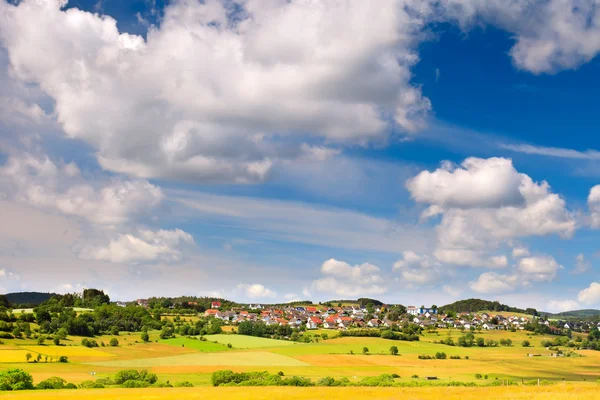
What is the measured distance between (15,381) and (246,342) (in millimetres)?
104733

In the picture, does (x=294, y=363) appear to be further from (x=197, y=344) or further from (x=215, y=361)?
(x=197, y=344)

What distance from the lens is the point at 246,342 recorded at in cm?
16875

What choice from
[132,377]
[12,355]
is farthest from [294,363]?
[12,355]

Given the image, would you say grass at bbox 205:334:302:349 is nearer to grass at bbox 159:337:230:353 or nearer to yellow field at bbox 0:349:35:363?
grass at bbox 159:337:230:353

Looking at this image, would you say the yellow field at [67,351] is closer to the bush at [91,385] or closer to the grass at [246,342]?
the grass at [246,342]

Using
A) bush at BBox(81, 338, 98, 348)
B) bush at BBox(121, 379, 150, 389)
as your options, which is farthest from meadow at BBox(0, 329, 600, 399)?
bush at BBox(121, 379, 150, 389)

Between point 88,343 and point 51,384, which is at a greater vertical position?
point 88,343

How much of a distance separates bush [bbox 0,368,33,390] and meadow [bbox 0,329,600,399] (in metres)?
6.70

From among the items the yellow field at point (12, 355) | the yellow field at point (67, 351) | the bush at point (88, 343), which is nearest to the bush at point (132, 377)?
the yellow field at point (12, 355)

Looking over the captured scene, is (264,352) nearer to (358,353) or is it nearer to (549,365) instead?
(358,353)

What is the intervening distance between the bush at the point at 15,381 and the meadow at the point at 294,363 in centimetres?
670

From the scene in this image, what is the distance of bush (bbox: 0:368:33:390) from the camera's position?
219 feet

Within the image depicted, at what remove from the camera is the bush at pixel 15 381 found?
6662 centimetres

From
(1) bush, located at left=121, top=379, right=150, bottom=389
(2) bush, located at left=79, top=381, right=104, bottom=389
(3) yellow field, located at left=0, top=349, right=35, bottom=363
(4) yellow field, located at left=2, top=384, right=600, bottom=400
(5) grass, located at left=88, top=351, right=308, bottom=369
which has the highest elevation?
(4) yellow field, located at left=2, top=384, right=600, bottom=400
